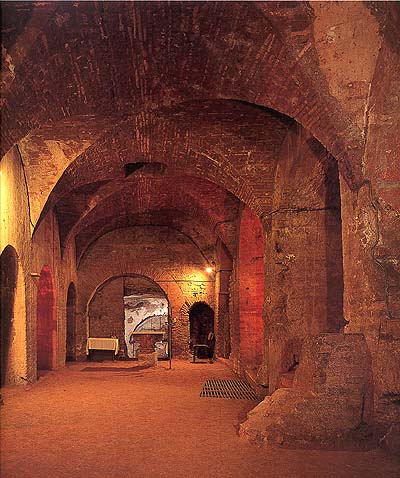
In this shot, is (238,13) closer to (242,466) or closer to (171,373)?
(242,466)

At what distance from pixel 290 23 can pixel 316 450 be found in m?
3.96

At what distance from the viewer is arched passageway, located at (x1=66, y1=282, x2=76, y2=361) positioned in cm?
1591

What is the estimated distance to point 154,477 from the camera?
4348mm

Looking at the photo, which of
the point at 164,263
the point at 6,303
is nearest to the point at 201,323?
the point at 164,263

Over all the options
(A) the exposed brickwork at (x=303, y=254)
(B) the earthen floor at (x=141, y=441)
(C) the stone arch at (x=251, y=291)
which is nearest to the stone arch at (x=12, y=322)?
(B) the earthen floor at (x=141, y=441)

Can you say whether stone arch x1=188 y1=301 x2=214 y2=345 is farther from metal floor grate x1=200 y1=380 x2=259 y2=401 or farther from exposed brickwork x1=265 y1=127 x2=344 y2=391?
exposed brickwork x1=265 y1=127 x2=344 y2=391

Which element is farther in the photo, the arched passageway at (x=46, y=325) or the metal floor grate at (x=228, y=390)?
the arched passageway at (x=46, y=325)

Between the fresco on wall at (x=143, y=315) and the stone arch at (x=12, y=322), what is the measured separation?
47.8ft

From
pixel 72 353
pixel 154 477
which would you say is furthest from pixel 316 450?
pixel 72 353

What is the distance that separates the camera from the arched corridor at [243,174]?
17.0 feet

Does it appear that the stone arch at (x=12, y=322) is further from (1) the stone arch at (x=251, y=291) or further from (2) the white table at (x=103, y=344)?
(2) the white table at (x=103, y=344)

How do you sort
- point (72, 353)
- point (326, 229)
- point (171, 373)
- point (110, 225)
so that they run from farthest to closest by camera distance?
point (110, 225), point (72, 353), point (171, 373), point (326, 229)

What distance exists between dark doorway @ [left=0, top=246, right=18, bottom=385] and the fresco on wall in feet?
48.3

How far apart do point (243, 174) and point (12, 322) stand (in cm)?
464
